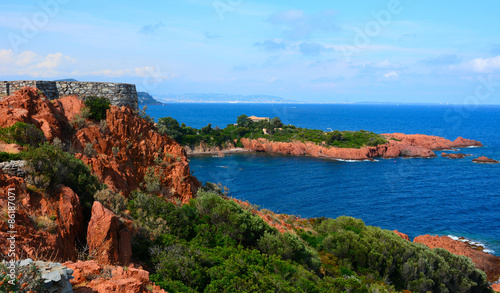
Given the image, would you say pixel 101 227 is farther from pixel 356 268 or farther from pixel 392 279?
pixel 392 279

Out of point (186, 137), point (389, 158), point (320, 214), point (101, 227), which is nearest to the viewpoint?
point (101, 227)

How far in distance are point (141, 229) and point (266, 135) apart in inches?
3403

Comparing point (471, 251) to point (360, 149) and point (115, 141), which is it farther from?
point (360, 149)

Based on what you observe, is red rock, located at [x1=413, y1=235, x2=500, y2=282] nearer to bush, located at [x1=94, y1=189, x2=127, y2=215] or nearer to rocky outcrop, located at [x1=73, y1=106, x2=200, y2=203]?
rocky outcrop, located at [x1=73, y1=106, x2=200, y2=203]

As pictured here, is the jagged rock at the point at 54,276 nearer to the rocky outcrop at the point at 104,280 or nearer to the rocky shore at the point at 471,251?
the rocky outcrop at the point at 104,280

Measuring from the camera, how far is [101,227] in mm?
10656

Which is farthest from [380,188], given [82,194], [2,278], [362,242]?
[2,278]

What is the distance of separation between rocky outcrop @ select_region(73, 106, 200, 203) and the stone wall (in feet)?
3.58

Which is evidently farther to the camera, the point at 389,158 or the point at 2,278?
the point at 389,158

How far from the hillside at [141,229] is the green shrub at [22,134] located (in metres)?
0.05

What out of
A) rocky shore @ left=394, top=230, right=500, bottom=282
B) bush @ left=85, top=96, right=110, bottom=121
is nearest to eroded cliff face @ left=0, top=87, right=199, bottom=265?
bush @ left=85, top=96, right=110, bottom=121

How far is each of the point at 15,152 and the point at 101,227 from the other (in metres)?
4.61

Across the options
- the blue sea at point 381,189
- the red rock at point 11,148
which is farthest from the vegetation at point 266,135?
the red rock at point 11,148

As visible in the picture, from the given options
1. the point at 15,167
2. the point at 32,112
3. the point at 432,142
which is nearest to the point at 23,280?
the point at 15,167
